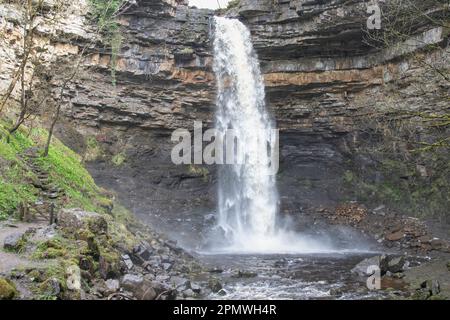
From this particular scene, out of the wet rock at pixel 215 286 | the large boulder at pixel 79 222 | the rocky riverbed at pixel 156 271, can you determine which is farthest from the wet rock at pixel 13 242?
the wet rock at pixel 215 286

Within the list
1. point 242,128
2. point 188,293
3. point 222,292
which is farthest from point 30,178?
point 242,128

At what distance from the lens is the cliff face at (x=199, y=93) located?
21.2 meters

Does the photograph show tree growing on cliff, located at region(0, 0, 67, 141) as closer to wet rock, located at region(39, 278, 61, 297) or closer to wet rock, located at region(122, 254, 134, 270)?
wet rock, located at region(122, 254, 134, 270)

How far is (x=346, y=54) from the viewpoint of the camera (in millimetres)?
21953

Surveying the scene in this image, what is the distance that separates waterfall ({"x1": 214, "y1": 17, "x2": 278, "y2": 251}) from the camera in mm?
21969

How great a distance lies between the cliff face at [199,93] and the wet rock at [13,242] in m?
13.2

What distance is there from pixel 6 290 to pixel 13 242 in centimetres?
215

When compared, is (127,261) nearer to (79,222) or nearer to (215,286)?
(79,222)

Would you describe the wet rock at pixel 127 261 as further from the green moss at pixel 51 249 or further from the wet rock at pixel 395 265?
the wet rock at pixel 395 265

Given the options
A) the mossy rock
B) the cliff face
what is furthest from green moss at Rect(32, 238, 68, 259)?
the cliff face

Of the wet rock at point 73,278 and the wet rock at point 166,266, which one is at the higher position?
the wet rock at point 73,278

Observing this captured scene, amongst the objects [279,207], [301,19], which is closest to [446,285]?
[279,207]

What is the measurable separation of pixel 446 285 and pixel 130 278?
7.55 meters

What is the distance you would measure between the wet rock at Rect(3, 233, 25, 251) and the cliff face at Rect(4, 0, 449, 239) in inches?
518
